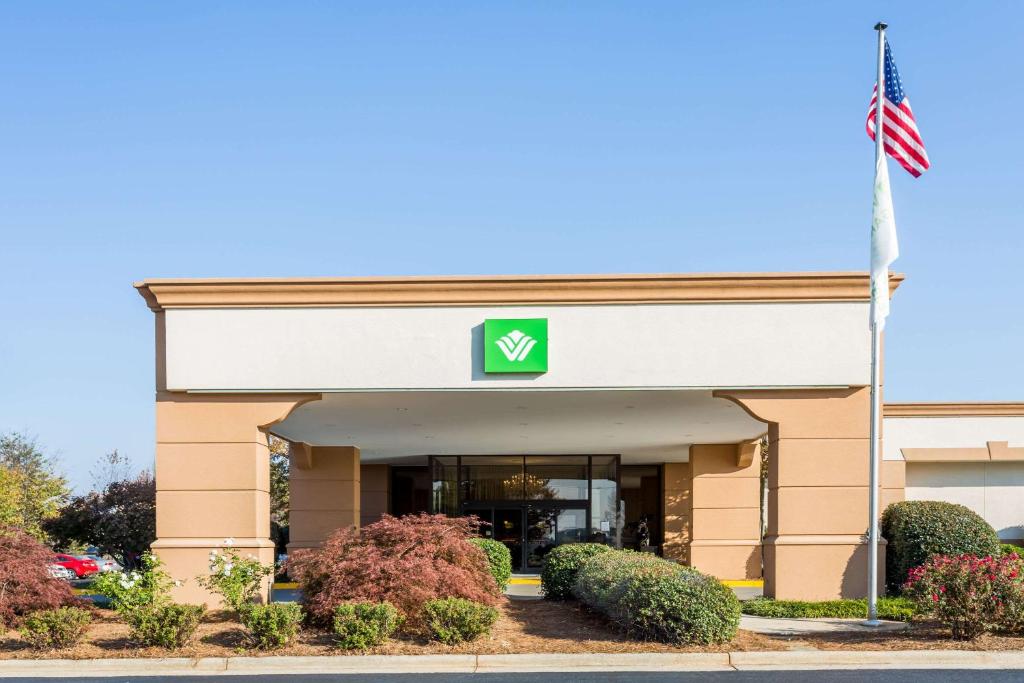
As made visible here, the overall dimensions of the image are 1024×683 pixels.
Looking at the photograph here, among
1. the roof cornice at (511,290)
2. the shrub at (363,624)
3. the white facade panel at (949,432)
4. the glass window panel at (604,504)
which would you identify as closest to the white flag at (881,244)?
the roof cornice at (511,290)

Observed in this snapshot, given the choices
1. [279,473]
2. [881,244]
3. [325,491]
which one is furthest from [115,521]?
[279,473]

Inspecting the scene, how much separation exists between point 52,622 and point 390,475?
74.6 ft

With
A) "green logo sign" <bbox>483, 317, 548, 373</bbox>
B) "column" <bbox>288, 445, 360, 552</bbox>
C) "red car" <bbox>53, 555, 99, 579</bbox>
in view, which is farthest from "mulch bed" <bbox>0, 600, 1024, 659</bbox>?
"red car" <bbox>53, 555, 99, 579</bbox>

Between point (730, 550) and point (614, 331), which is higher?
point (614, 331)

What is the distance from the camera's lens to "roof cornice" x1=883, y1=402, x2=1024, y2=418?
95.6ft

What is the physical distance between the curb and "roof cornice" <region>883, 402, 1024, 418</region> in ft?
55.9

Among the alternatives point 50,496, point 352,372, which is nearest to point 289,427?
point 352,372

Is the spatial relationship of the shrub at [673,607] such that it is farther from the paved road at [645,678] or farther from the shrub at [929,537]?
the shrub at [929,537]

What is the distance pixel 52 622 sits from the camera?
14.0 m

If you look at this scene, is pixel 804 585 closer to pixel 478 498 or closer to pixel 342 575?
pixel 342 575

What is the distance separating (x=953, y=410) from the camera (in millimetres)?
29406

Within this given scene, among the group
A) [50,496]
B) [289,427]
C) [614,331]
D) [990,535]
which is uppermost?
[614,331]

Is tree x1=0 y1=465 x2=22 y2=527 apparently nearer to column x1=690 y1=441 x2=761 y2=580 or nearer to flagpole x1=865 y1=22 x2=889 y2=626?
column x1=690 y1=441 x2=761 y2=580

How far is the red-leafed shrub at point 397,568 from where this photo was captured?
1499 cm
